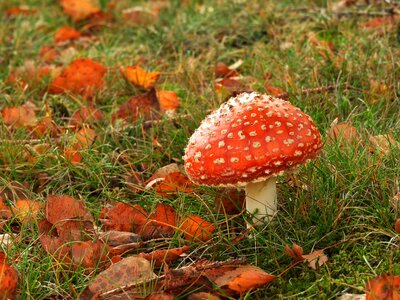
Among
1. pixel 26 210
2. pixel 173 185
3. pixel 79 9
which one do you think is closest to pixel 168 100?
pixel 173 185

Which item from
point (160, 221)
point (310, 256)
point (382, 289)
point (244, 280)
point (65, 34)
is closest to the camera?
point (382, 289)

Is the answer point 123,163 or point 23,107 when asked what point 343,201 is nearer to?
point 123,163

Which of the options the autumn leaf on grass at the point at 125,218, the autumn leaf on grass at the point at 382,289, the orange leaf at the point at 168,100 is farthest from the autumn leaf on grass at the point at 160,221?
the orange leaf at the point at 168,100

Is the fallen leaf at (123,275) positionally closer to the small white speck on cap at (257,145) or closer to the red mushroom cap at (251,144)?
the red mushroom cap at (251,144)

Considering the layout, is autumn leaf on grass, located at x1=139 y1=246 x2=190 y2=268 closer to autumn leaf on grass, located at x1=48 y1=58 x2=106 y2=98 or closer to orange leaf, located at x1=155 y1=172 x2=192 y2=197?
orange leaf, located at x1=155 y1=172 x2=192 y2=197

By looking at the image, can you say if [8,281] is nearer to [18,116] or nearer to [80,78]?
[18,116]
